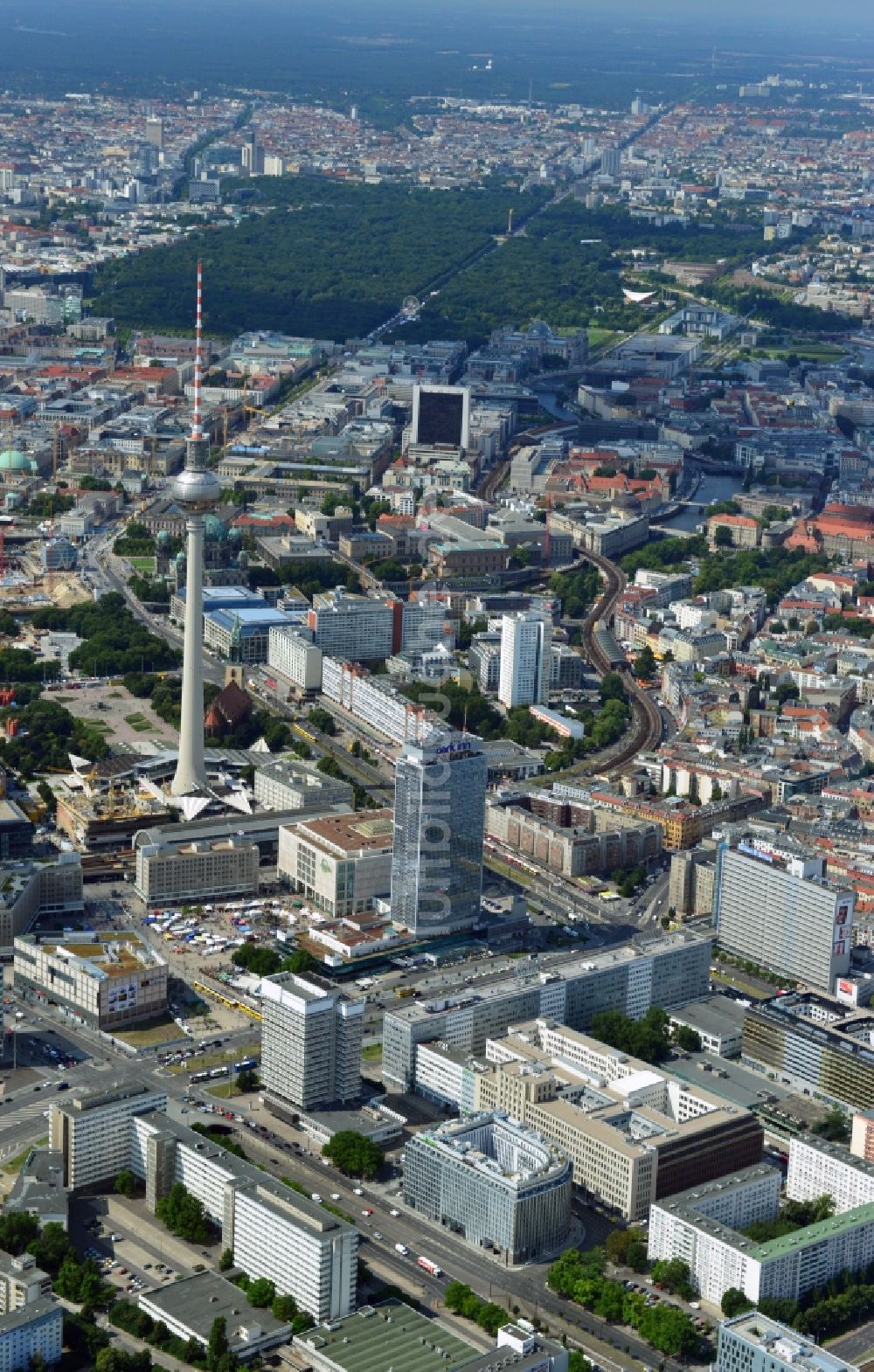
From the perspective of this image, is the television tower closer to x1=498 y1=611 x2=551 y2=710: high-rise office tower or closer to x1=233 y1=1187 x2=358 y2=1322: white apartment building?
x1=498 y1=611 x2=551 y2=710: high-rise office tower

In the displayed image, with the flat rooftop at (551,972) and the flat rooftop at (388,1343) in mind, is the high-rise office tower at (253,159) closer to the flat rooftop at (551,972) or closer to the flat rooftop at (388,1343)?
the flat rooftop at (551,972)

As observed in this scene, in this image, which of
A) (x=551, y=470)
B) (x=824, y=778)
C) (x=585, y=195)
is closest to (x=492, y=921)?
(x=824, y=778)

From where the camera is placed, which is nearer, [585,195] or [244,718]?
[244,718]

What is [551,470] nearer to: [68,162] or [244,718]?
[244,718]

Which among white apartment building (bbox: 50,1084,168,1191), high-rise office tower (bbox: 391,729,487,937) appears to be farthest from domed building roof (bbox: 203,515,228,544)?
white apartment building (bbox: 50,1084,168,1191)

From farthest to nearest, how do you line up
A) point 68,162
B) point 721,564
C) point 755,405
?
point 68,162, point 755,405, point 721,564

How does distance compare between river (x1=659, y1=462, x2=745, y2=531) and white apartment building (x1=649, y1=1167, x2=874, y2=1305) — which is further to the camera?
river (x1=659, y1=462, x2=745, y2=531)
